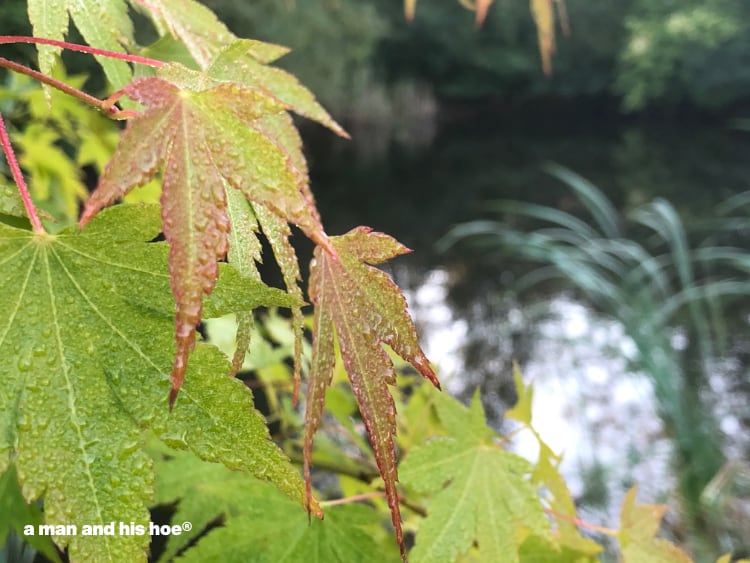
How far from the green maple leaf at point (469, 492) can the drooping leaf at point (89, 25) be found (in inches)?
11.5

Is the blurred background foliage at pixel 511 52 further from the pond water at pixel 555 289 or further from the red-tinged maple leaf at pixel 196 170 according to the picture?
the red-tinged maple leaf at pixel 196 170

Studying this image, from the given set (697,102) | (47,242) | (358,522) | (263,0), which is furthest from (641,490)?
(697,102)

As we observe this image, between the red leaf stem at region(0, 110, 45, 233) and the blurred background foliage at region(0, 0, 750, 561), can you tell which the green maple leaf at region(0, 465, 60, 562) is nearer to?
the blurred background foliage at region(0, 0, 750, 561)

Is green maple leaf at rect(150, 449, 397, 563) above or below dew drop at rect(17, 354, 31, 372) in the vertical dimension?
below

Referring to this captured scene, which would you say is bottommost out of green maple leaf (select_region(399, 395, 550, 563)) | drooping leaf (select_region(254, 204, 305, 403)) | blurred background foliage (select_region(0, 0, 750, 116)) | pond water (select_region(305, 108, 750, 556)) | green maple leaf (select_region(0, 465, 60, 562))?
green maple leaf (select_region(0, 465, 60, 562))

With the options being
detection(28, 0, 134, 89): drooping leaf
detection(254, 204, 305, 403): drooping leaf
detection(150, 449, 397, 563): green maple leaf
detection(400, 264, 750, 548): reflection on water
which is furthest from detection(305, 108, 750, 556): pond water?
detection(28, 0, 134, 89): drooping leaf

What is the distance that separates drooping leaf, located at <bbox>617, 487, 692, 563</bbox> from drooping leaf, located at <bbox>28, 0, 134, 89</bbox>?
1.42 feet

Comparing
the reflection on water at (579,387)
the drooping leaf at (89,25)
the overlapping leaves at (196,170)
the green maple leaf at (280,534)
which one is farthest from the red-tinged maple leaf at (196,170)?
the reflection on water at (579,387)

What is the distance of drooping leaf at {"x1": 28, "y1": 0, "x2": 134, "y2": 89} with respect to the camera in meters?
0.28

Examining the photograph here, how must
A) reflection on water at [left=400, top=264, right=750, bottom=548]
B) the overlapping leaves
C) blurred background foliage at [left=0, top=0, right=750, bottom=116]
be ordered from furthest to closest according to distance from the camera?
blurred background foliage at [left=0, top=0, right=750, bottom=116]
reflection on water at [left=400, top=264, right=750, bottom=548]
the overlapping leaves

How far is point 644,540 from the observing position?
43cm

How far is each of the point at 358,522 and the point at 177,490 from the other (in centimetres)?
14

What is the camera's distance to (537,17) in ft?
1.94

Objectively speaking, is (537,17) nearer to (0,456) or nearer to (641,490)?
(0,456)
